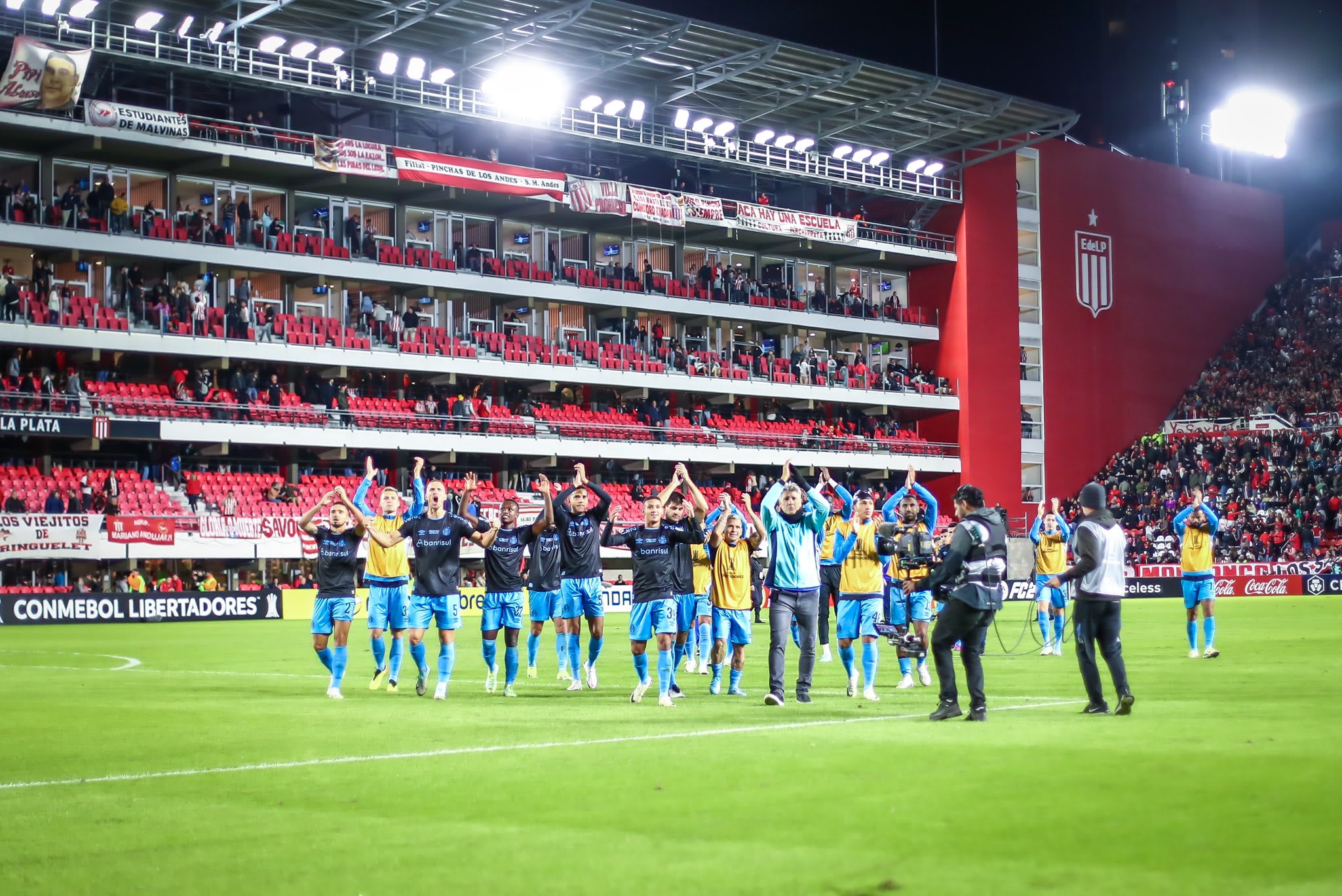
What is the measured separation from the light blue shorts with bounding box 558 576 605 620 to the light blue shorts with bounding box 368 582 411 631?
2008 mm

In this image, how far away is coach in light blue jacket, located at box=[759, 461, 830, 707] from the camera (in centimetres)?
1609

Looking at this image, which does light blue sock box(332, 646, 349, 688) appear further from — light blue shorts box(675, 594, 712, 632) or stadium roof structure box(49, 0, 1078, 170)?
stadium roof structure box(49, 0, 1078, 170)

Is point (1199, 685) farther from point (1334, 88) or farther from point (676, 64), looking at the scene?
point (1334, 88)

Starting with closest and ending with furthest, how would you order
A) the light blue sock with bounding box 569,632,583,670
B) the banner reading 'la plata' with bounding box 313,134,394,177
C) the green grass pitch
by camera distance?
the green grass pitch < the light blue sock with bounding box 569,632,583,670 < the banner reading 'la plata' with bounding box 313,134,394,177

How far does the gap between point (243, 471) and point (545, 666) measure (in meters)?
33.0

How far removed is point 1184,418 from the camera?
77625 mm

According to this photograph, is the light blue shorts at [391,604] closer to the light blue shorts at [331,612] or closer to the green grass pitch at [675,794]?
the light blue shorts at [331,612]

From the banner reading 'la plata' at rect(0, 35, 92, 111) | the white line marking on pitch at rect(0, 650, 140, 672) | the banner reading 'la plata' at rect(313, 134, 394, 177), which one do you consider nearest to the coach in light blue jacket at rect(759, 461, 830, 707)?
the white line marking on pitch at rect(0, 650, 140, 672)

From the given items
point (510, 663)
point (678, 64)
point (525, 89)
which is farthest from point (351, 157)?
point (510, 663)

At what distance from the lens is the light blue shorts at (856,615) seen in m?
17.7

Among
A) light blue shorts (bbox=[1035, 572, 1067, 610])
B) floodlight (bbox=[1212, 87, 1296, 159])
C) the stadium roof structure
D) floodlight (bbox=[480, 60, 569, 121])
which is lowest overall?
light blue shorts (bbox=[1035, 572, 1067, 610])

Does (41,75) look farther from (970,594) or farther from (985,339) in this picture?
(985,339)

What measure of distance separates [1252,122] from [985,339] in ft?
81.1

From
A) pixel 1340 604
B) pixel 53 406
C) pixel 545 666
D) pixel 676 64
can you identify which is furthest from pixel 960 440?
pixel 545 666
